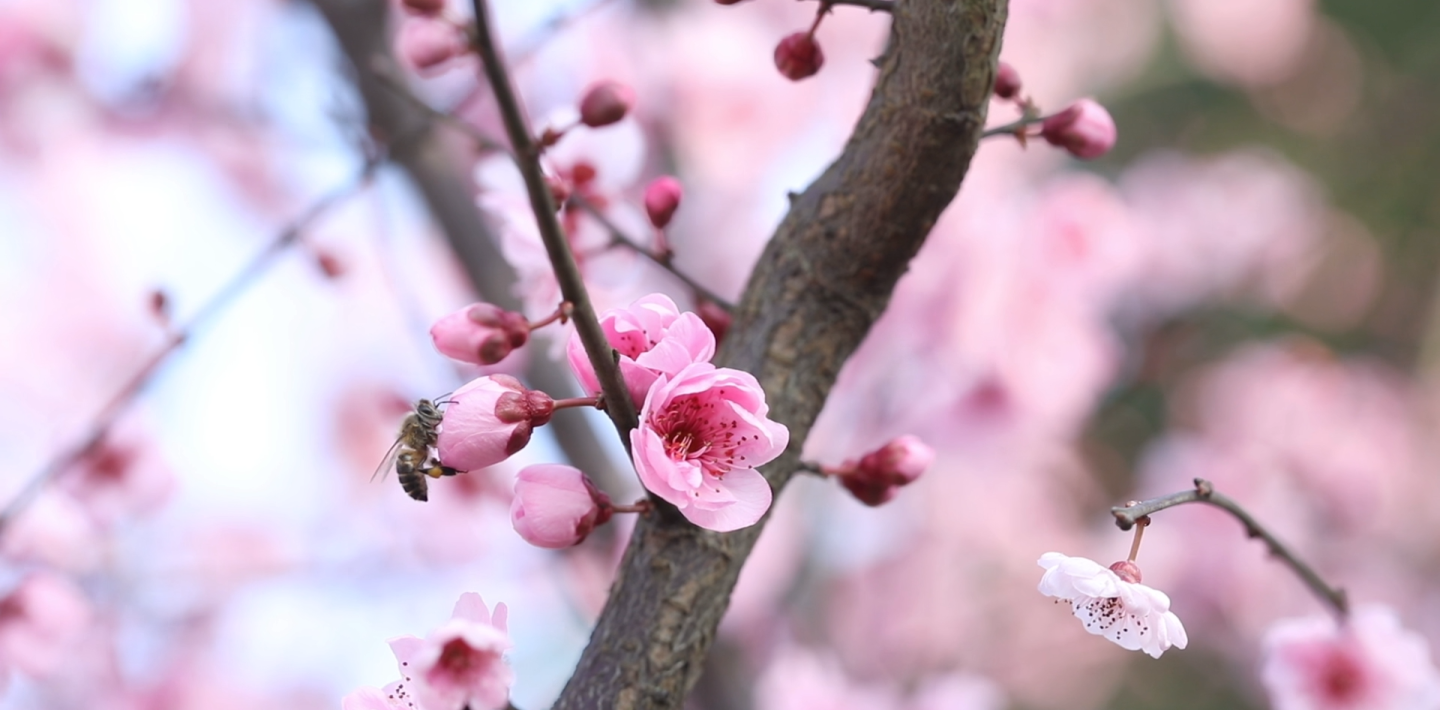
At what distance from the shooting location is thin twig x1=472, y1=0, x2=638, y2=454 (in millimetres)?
525

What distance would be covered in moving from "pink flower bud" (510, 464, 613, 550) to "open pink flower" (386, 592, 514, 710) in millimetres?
72

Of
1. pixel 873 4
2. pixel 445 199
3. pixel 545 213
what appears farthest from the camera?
pixel 445 199

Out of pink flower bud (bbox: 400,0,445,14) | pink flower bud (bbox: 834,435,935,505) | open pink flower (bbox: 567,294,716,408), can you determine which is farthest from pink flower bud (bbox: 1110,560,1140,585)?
pink flower bud (bbox: 400,0,445,14)

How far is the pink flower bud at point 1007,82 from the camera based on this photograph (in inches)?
33.9

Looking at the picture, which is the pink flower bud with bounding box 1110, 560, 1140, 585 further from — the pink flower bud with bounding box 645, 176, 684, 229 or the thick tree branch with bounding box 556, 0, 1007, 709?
the pink flower bud with bounding box 645, 176, 684, 229

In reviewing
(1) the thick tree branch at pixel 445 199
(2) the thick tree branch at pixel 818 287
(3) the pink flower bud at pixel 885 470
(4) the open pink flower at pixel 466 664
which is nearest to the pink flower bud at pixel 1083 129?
(2) the thick tree branch at pixel 818 287

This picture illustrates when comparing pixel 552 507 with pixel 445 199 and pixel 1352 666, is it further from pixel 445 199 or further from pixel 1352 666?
pixel 445 199

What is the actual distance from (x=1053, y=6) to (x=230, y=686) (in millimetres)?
3750

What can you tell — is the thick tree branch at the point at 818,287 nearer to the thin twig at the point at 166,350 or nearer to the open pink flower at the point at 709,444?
the open pink flower at the point at 709,444

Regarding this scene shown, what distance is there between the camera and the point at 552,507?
704 mm

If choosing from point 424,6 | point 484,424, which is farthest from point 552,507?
point 424,6

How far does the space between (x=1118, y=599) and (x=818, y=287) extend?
1.03 ft

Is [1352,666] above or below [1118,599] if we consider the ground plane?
above

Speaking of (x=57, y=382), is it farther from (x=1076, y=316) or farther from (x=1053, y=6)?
(x=1053, y=6)
